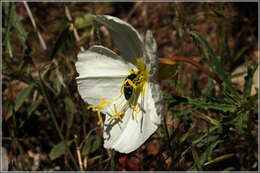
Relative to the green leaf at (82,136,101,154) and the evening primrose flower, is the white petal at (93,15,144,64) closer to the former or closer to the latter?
the evening primrose flower

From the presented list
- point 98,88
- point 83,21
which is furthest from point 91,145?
point 83,21

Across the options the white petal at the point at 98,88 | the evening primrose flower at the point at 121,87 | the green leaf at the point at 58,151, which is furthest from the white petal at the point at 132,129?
the green leaf at the point at 58,151

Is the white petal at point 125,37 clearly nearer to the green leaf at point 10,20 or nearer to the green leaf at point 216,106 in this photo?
the green leaf at point 216,106

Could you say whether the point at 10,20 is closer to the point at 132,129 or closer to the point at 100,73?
the point at 100,73

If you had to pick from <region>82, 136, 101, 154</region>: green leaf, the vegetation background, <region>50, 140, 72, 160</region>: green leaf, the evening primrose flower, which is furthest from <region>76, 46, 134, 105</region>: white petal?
<region>50, 140, 72, 160</region>: green leaf

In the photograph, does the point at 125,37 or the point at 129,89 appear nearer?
the point at 125,37

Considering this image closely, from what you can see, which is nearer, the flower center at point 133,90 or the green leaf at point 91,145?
the flower center at point 133,90
